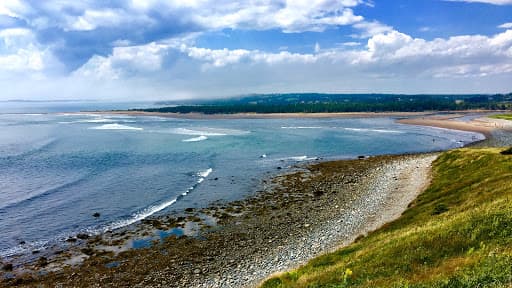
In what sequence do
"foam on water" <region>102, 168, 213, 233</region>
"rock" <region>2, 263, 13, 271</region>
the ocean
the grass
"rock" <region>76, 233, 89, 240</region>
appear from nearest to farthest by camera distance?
the grass
"rock" <region>2, 263, 13, 271</region>
"rock" <region>76, 233, 89, 240</region>
"foam on water" <region>102, 168, 213, 233</region>
the ocean

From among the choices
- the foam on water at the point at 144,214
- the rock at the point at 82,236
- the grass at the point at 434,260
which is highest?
the grass at the point at 434,260

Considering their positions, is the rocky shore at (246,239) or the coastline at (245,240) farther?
the coastline at (245,240)

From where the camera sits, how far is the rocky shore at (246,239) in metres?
23.9

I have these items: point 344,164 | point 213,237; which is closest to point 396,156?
point 344,164

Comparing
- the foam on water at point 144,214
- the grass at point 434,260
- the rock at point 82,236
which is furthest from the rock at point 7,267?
the grass at point 434,260

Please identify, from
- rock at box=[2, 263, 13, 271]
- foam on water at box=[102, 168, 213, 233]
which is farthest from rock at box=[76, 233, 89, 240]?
rock at box=[2, 263, 13, 271]

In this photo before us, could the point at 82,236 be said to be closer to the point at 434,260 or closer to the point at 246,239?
the point at 246,239

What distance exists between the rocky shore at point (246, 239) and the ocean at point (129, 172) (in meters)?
4.17

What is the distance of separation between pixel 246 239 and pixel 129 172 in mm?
32940

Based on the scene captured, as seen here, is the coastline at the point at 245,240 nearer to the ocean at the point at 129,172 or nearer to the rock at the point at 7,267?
the rock at the point at 7,267

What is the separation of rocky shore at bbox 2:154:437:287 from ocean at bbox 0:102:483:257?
417cm

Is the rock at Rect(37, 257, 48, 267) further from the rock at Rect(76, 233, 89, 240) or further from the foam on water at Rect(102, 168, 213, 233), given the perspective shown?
the foam on water at Rect(102, 168, 213, 233)

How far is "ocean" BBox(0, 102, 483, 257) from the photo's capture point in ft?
117

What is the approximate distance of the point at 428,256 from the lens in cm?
1568
